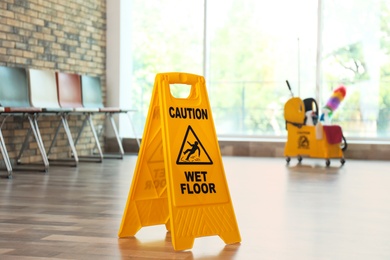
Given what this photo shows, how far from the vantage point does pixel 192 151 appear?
10.2ft

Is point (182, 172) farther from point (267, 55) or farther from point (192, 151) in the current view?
point (267, 55)

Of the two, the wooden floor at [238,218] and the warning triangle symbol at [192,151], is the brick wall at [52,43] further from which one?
the warning triangle symbol at [192,151]

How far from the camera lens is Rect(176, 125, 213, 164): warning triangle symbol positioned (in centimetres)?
308

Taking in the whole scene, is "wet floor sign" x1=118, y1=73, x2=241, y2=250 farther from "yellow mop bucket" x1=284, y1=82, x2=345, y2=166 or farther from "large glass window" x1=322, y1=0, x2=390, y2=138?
"large glass window" x1=322, y1=0, x2=390, y2=138

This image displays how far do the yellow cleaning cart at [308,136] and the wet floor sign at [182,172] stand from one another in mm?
4413

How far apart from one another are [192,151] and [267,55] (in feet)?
20.4

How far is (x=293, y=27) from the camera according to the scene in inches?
358

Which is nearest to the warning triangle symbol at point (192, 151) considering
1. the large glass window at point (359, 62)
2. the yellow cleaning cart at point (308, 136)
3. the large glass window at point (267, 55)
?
→ the yellow cleaning cart at point (308, 136)

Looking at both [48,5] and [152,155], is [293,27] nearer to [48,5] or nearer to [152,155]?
[48,5]

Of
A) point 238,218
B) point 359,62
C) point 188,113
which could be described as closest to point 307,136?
point 359,62

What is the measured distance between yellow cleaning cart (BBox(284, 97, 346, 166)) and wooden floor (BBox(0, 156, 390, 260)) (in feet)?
3.08

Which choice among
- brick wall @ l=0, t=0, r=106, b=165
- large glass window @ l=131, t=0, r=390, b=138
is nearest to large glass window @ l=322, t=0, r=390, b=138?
large glass window @ l=131, t=0, r=390, b=138

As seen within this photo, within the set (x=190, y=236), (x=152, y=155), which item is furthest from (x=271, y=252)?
(x=152, y=155)

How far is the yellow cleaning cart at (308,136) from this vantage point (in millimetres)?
7484
